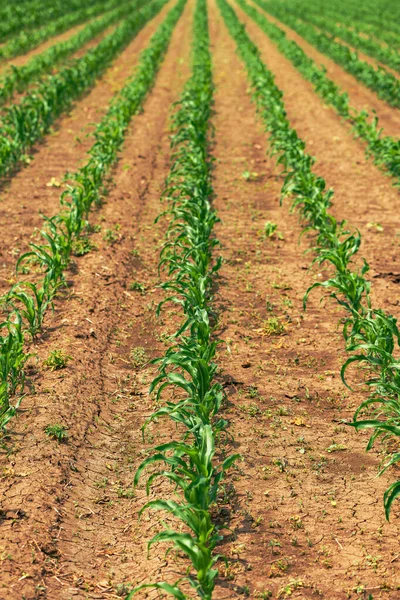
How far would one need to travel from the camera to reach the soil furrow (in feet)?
13.9

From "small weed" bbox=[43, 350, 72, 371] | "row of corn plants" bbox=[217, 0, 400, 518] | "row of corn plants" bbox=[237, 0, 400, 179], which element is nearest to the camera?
"row of corn plants" bbox=[217, 0, 400, 518]

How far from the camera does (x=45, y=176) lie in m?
11.4

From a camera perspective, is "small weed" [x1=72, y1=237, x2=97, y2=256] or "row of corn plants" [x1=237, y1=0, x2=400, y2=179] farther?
"row of corn plants" [x1=237, y1=0, x2=400, y2=179]

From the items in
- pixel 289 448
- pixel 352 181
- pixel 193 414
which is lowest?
pixel 289 448

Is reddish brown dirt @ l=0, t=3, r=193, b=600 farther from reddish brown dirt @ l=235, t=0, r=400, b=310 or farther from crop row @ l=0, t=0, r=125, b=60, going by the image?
crop row @ l=0, t=0, r=125, b=60

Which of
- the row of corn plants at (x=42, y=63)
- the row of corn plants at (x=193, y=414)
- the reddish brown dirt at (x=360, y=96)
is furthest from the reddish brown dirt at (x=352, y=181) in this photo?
the row of corn plants at (x=42, y=63)

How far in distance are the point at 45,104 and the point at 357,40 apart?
50.4ft

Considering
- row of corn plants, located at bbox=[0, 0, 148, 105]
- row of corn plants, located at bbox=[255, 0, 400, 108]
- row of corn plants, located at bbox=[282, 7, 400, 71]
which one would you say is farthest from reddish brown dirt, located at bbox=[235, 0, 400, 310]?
row of corn plants, located at bbox=[0, 0, 148, 105]

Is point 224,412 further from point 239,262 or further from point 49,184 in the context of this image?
point 49,184

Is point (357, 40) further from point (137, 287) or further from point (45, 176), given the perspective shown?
point (137, 287)

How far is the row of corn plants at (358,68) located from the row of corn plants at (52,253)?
19.4 feet

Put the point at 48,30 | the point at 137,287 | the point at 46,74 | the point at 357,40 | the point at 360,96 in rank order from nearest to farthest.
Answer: the point at 137,287 → the point at 360,96 → the point at 46,74 → the point at 357,40 → the point at 48,30

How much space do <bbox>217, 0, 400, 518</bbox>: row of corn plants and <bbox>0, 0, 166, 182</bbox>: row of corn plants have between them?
4254 mm

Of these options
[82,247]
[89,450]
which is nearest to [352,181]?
[82,247]
